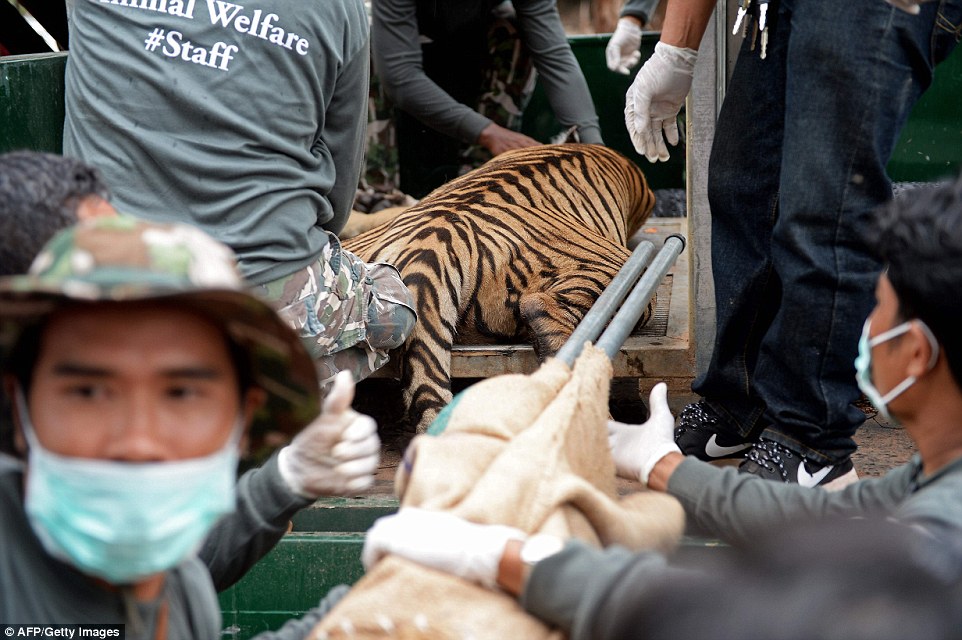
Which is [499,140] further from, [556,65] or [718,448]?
[718,448]

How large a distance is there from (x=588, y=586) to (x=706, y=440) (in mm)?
1859

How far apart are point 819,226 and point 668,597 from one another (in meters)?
1.75

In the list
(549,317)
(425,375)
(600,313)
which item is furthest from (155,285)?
(549,317)

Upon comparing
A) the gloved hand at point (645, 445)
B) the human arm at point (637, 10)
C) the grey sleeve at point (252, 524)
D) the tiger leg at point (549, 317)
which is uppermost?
the human arm at point (637, 10)

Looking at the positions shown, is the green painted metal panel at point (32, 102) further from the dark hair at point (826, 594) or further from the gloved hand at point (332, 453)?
the dark hair at point (826, 594)

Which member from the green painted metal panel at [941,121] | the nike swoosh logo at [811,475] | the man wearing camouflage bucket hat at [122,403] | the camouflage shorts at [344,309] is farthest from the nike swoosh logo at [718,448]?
the green painted metal panel at [941,121]

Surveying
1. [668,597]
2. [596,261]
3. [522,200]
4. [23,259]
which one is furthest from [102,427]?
[522,200]

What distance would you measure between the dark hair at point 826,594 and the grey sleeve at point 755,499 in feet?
2.84

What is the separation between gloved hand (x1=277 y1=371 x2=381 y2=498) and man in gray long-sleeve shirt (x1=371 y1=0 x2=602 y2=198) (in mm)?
4545

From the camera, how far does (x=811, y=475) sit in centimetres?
276

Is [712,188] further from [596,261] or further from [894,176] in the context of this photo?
[894,176]

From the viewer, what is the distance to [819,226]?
2.73 m

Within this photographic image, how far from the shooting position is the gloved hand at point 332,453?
1.79 metres

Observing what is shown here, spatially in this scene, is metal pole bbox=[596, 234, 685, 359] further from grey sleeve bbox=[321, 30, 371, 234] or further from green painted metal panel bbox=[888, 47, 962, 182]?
green painted metal panel bbox=[888, 47, 962, 182]
